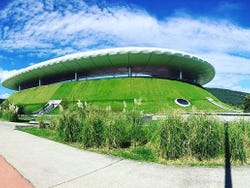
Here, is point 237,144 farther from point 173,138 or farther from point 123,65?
point 123,65

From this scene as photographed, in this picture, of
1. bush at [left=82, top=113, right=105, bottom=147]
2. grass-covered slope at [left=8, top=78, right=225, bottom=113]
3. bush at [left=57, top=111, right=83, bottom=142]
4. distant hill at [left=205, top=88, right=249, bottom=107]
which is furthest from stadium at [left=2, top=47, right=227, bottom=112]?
distant hill at [left=205, top=88, right=249, bottom=107]

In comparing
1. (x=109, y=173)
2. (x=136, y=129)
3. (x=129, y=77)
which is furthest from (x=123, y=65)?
(x=109, y=173)

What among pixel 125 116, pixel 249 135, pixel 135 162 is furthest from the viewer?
pixel 125 116

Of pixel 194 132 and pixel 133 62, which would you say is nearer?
pixel 194 132

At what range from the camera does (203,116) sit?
337 inches

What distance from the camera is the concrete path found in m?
5.82

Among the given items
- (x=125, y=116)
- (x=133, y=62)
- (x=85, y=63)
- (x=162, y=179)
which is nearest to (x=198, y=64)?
(x=133, y=62)

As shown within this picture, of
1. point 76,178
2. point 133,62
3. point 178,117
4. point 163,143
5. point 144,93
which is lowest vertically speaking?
point 76,178

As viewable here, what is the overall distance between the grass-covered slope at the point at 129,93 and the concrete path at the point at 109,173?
33059 millimetres

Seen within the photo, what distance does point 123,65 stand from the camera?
53.8m

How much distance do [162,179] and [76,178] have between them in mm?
1797

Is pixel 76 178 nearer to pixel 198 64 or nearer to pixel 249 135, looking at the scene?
pixel 249 135

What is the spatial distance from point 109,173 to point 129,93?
4092 cm

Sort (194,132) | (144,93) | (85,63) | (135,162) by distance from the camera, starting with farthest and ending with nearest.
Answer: (85,63) < (144,93) < (194,132) < (135,162)
